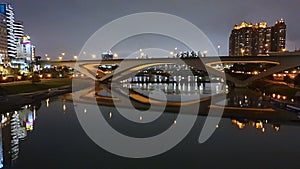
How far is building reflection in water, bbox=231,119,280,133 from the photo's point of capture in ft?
58.6

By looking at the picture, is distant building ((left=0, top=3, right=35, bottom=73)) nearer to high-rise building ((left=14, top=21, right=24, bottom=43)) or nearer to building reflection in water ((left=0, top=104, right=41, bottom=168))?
high-rise building ((left=14, top=21, right=24, bottom=43))

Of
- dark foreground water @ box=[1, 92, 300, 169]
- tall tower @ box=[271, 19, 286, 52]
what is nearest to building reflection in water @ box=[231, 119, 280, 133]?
dark foreground water @ box=[1, 92, 300, 169]

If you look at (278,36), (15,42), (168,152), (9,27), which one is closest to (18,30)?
(15,42)

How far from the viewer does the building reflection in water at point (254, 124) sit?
58.6 ft

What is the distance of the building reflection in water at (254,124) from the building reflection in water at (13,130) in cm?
1479

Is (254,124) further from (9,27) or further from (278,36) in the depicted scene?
(278,36)

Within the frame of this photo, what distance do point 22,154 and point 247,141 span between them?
12.4 m

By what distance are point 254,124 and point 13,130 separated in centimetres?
1798

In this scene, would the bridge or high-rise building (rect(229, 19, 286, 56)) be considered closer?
the bridge

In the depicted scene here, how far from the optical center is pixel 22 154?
11.9 m

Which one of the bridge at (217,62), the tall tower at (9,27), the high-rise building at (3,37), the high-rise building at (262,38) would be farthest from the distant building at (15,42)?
the high-rise building at (262,38)

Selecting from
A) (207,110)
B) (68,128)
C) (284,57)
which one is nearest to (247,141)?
(207,110)

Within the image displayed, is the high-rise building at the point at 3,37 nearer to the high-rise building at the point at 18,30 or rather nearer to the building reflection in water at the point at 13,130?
the high-rise building at the point at 18,30

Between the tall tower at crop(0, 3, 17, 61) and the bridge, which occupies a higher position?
the tall tower at crop(0, 3, 17, 61)
